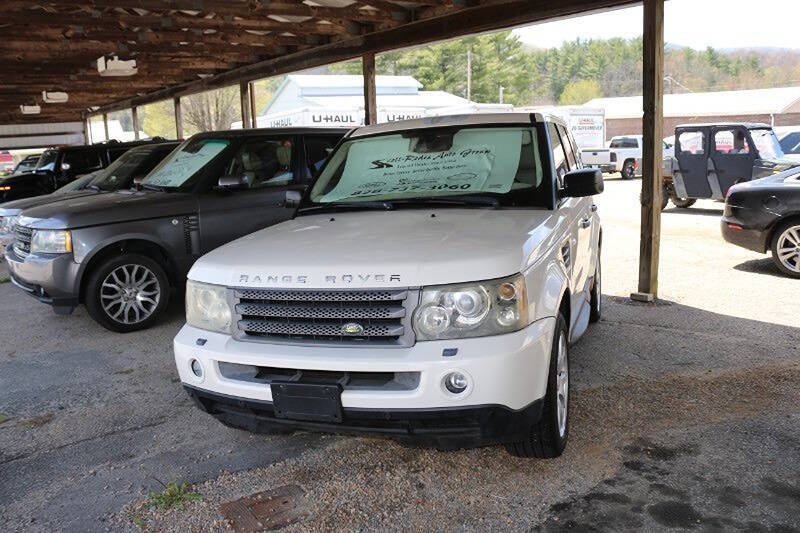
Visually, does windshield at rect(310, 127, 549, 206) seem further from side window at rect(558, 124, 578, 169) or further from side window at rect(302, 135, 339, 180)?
side window at rect(302, 135, 339, 180)

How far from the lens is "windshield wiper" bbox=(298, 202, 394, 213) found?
13.9 ft

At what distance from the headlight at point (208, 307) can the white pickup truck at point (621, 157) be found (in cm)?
2536

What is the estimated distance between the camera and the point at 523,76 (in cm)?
6950

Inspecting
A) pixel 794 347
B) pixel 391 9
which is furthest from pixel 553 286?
pixel 391 9

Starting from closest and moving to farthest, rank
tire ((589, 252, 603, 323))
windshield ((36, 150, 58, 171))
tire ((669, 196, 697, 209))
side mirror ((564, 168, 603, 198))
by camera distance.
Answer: side mirror ((564, 168, 603, 198))
tire ((589, 252, 603, 323))
windshield ((36, 150, 58, 171))
tire ((669, 196, 697, 209))

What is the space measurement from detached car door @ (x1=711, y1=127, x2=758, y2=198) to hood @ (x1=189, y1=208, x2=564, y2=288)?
11936mm

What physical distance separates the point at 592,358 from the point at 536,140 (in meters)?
1.94

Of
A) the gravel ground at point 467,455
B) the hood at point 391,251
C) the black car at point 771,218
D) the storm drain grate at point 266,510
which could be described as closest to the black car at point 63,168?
the gravel ground at point 467,455

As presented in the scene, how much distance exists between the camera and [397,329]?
3014mm

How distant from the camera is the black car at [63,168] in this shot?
44.3ft

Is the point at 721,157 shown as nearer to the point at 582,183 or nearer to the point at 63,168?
the point at 582,183

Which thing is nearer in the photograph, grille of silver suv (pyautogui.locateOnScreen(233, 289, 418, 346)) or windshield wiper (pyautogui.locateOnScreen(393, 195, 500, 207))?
grille of silver suv (pyautogui.locateOnScreen(233, 289, 418, 346))

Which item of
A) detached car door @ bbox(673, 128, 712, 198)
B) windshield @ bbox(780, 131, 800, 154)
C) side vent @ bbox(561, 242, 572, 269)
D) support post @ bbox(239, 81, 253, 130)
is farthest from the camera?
windshield @ bbox(780, 131, 800, 154)

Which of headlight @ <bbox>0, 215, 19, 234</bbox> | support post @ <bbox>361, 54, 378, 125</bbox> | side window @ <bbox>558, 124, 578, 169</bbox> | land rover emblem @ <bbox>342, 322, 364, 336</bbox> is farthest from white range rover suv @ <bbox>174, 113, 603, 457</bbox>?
support post @ <bbox>361, 54, 378, 125</bbox>
